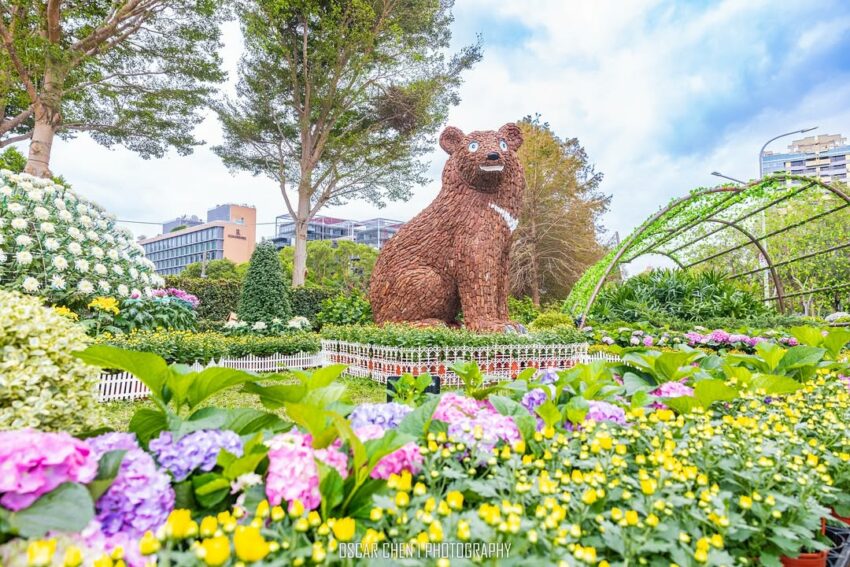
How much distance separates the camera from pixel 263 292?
11.0m

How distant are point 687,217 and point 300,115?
15.0 meters

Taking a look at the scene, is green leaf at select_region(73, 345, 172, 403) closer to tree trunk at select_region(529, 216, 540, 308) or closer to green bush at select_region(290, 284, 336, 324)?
green bush at select_region(290, 284, 336, 324)

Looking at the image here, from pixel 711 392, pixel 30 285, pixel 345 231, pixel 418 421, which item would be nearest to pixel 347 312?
pixel 30 285

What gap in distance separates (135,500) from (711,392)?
2.21 meters

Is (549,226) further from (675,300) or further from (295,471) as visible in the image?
(295,471)

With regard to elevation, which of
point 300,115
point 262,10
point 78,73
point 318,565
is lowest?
point 318,565

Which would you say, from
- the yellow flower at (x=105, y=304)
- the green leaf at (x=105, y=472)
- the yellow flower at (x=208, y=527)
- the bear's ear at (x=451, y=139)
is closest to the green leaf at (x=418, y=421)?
the yellow flower at (x=208, y=527)

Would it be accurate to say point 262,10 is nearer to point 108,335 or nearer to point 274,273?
point 274,273

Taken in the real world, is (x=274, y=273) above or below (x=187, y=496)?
above

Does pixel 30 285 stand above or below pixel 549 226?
below

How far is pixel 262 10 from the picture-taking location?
1703 centimetres

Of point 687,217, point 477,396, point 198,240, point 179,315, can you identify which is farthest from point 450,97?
point 198,240

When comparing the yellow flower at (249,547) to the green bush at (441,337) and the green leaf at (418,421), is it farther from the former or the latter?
the green bush at (441,337)

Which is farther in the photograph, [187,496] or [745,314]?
[745,314]
